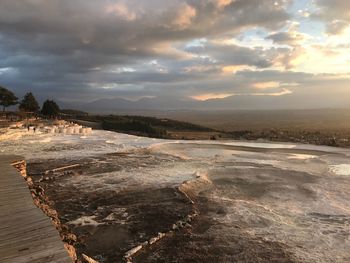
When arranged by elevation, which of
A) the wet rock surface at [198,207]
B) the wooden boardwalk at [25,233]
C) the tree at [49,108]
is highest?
the tree at [49,108]

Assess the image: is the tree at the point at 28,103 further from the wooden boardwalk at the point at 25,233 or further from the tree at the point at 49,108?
the wooden boardwalk at the point at 25,233

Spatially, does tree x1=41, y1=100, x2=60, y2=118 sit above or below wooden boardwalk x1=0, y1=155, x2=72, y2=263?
above

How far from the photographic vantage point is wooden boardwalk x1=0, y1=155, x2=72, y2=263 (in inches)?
191

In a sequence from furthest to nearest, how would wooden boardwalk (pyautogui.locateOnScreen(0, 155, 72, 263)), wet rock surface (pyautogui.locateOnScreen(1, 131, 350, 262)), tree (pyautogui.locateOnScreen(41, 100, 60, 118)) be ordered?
tree (pyautogui.locateOnScreen(41, 100, 60, 118)) < wet rock surface (pyautogui.locateOnScreen(1, 131, 350, 262)) < wooden boardwalk (pyautogui.locateOnScreen(0, 155, 72, 263))

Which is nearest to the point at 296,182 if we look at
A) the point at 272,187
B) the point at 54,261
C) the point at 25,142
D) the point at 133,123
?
the point at 272,187

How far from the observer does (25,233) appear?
5.61 m

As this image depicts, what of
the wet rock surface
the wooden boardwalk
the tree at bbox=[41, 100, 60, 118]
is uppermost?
the tree at bbox=[41, 100, 60, 118]

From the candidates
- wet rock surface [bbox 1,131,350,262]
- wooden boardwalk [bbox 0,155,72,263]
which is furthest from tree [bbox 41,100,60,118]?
wooden boardwalk [bbox 0,155,72,263]

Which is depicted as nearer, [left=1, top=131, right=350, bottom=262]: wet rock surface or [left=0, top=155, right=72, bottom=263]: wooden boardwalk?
[left=0, top=155, right=72, bottom=263]: wooden boardwalk

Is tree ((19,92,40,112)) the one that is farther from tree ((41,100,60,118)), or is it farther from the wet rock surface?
the wet rock surface

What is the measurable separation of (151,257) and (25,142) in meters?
21.6

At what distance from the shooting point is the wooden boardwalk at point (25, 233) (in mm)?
4852

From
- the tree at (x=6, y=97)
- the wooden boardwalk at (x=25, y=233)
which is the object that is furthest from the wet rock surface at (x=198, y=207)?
the tree at (x=6, y=97)

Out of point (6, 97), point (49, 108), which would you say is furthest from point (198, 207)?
point (49, 108)
